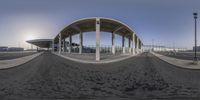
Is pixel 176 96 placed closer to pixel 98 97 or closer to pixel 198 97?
pixel 198 97

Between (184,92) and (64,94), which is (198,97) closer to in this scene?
(184,92)

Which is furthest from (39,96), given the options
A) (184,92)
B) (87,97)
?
(184,92)

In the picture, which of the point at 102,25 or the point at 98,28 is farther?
the point at 102,25

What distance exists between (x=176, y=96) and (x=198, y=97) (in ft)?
2.12

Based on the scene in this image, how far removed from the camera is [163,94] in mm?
8828

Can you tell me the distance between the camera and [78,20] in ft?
131

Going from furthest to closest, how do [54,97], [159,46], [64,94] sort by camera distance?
1. [159,46]
2. [64,94]
3. [54,97]

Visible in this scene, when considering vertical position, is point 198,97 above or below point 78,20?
below

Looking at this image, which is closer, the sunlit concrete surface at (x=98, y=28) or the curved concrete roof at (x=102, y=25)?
the sunlit concrete surface at (x=98, y=28)

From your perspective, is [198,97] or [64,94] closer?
[198,97]

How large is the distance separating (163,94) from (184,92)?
844 millimetres

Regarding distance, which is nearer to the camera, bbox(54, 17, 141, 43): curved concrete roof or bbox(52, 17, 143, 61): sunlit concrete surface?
bbox(52, 17, 143, 61): sunlit concrete surface

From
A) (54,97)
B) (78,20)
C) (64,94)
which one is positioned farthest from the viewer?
(78,20)

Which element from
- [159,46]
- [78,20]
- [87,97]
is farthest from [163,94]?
[159,46]
